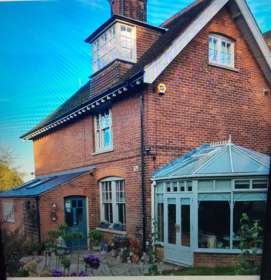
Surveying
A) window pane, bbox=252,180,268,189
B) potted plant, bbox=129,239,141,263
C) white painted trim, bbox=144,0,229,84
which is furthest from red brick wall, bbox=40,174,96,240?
window pane, bbox=252,180,268,189

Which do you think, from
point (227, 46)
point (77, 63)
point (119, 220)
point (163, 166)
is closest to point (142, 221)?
point (119, 220)

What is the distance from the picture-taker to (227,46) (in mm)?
2297

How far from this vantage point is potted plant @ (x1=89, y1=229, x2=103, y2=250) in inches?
87.4

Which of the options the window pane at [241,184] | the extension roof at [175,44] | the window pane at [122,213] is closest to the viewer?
the window pane at [241,184]

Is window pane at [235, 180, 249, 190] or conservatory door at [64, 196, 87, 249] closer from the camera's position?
window pane at [235, 180, 249, 190]

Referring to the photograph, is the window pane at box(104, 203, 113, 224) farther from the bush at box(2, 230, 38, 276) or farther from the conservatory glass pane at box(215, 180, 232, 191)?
the conservatory glass pane at box(215, 180, 232, 191)

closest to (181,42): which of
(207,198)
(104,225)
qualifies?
(207,198)

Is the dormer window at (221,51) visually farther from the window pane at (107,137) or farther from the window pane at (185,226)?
the window pane at (185,226)

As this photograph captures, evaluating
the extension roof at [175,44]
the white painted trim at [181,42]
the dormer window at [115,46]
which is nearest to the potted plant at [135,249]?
the extension roof at [175,44]

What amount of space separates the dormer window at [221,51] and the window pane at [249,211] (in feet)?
3.84

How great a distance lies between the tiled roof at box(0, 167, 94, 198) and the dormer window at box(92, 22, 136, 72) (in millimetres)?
937

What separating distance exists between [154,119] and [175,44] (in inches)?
25.2

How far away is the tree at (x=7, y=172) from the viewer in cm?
220

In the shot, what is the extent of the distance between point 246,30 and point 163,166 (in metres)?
1.35
